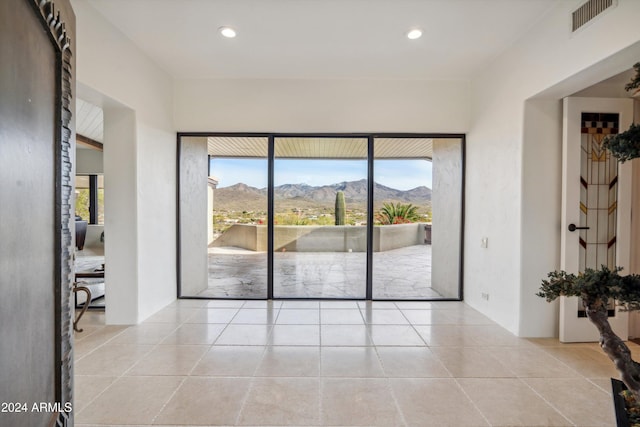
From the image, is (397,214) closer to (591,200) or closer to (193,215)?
(591,200)

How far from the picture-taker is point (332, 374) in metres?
2.53

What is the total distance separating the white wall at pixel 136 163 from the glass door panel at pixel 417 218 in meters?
2.89

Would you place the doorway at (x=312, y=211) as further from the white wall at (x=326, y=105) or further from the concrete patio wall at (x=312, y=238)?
the white wall at (x=326, y=105)

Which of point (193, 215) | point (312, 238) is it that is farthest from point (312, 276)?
point (193, 215)

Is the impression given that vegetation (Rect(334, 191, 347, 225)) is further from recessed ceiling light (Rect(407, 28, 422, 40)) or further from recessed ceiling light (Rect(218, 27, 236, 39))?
recessed ceiling light (Rect(218, 27, 236, 39))

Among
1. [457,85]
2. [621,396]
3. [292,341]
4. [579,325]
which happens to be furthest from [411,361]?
[457,85]

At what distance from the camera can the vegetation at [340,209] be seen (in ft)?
15.4

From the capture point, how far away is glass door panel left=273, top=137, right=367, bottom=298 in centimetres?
462

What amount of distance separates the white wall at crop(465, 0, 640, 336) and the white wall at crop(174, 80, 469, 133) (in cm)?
47

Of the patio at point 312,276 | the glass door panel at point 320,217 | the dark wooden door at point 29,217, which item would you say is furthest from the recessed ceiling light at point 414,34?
the dark wooden door at point 29,217

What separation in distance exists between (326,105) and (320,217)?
160 centimetres

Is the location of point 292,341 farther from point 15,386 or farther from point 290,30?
point 290,30

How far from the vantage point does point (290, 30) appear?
3170 millimetres

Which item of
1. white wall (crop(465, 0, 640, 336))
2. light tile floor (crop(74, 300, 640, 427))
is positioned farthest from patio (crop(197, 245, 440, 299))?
white wall (crop(465, 0, 640, 336))
